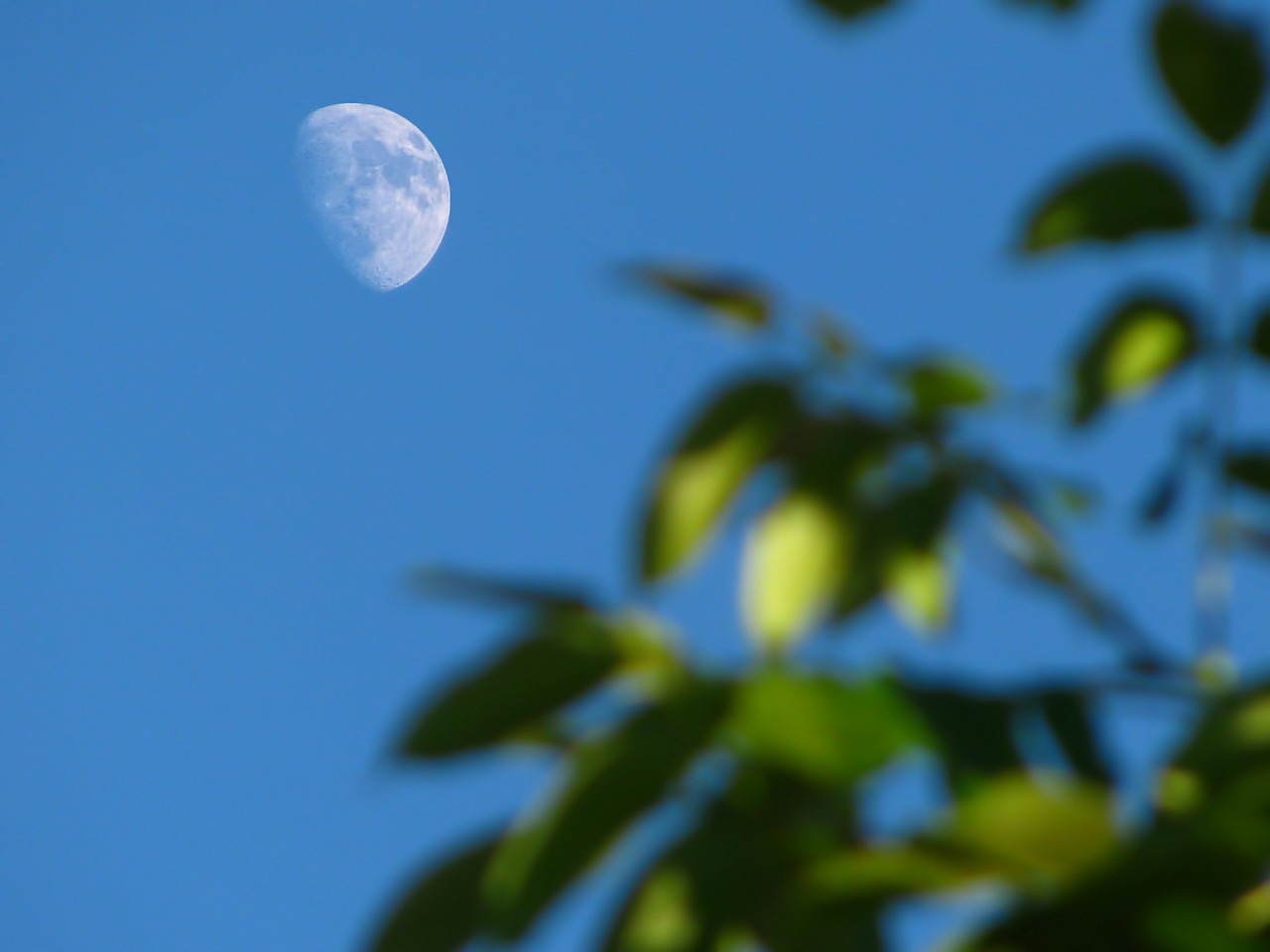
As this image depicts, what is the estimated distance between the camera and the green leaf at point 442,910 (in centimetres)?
70

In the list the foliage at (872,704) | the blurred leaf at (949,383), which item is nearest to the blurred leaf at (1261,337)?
the foliage at (872,704)

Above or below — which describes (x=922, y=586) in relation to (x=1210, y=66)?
below

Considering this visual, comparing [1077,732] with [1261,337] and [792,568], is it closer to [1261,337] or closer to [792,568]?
[792,568]

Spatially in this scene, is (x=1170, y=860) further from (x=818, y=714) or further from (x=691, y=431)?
(x=691, y=431)

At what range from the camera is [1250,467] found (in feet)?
2.99

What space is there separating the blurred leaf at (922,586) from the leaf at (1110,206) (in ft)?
0.76

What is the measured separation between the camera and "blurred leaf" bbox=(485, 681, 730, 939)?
0.60 meters

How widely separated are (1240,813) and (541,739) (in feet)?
1.10

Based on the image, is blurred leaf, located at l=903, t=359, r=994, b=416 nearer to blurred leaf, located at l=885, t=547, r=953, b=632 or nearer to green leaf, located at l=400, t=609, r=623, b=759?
blurred leaf, located at l=885, t=547, r=953, b=632

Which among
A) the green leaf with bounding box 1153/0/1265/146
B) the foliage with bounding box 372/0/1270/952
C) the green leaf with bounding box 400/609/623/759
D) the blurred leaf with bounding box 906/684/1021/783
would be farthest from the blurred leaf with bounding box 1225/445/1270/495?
the green leaf with bounding box 400/609/623/759

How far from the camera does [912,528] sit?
81 cm

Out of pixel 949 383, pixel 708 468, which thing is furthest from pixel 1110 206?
pixel 708 468

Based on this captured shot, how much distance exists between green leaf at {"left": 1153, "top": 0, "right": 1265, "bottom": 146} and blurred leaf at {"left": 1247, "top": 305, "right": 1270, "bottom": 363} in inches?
2.9

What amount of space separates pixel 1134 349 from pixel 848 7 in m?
0.32
